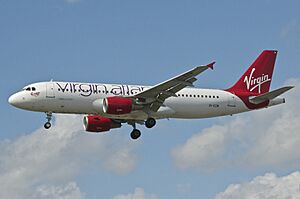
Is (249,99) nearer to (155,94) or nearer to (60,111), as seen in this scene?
(155,94)

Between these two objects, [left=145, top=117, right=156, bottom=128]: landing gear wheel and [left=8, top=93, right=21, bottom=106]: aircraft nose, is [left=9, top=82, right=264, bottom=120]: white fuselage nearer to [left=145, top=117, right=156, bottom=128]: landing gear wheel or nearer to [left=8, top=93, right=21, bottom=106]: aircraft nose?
[left=8, top=93, right=21, bottom=106]: aircraft nose

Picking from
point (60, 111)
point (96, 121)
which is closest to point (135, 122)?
point (96, 121)

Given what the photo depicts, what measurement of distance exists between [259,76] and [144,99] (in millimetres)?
14673

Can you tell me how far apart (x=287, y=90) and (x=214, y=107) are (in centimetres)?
741

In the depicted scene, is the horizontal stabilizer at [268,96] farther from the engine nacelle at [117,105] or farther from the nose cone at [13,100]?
the nose cone at [13,100]

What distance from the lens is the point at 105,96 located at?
75125 mm

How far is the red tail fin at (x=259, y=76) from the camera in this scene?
83.3 m

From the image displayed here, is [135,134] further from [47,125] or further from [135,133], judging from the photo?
[47,125]

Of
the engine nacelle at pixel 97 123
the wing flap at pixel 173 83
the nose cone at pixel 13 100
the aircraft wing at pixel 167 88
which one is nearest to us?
the wing flap at pixel 173 83

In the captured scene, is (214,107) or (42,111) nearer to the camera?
(42,111)

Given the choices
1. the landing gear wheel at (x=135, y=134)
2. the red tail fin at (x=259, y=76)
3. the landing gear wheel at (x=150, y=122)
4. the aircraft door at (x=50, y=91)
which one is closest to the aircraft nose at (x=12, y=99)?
the aircraft door at (x=50, y=91)

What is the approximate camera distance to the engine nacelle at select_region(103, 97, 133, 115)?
73688 millimetres

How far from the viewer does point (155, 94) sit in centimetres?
7519

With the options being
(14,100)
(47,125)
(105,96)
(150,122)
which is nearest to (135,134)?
(150,122)
